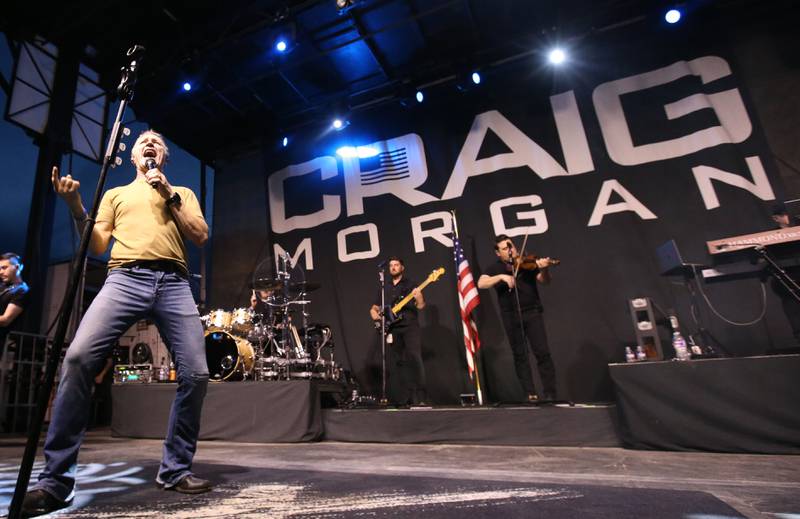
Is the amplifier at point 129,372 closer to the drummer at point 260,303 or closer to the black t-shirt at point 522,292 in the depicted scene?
the drummer at point 260,303

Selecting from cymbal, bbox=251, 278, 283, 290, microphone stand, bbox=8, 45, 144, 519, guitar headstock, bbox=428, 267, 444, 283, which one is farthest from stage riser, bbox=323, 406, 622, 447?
microphone stand, bbox=8, 45, 144, 519

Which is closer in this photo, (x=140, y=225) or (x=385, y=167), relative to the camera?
(x=140, y=225)

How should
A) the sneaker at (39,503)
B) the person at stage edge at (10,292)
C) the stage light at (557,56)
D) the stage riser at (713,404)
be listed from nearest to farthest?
the sneaker at (39,503) < the stage riser at (713,404) < the person at stage edge at (10,292) < the stage light at (557,56)

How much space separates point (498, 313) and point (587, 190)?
2.15m

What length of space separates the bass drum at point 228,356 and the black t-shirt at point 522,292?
308 cm

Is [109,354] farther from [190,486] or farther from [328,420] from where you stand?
[328,420]

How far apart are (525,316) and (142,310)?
12.0ft

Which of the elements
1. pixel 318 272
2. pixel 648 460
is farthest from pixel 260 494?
pixel 318 272

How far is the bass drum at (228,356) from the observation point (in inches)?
194

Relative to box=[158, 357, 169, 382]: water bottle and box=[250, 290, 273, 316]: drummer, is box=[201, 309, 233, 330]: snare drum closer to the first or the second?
box=[250, 290, 273, 316]: drummer

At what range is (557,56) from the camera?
637 centimetres

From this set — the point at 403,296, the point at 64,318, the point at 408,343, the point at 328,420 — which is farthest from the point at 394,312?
the point at 64,318

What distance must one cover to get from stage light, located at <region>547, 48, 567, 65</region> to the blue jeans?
6.42 metres

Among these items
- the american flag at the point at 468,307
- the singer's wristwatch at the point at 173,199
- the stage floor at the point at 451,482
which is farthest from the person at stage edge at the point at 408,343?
the singer's wristwatch at the point at 173,199
